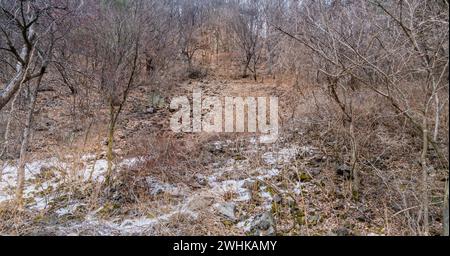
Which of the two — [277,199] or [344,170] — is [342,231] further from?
[344,170]

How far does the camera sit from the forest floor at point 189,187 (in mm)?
4410

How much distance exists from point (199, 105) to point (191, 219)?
6.70m

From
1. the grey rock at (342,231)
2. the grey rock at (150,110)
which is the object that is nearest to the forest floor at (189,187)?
the grey rock at (342,231)

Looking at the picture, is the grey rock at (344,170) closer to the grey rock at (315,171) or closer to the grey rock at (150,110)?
the grey rock at (315,171)

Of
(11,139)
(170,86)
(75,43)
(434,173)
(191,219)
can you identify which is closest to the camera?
(191,219)

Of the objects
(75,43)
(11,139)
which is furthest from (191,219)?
(75,43)

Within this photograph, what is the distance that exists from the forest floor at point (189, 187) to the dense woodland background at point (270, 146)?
0.09 ft

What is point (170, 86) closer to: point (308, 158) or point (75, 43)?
point (75, 43)

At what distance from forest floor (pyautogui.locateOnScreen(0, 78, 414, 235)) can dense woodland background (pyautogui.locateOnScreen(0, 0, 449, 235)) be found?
0.03 m

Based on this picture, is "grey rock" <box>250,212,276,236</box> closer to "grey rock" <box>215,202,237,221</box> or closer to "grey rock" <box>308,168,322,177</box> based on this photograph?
"grey rock" <box>215,202,237,221</box>

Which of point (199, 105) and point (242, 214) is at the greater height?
point (199, 105)

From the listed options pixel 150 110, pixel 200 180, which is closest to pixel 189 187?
pixel 200 180

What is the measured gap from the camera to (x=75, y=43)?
9.38 m
